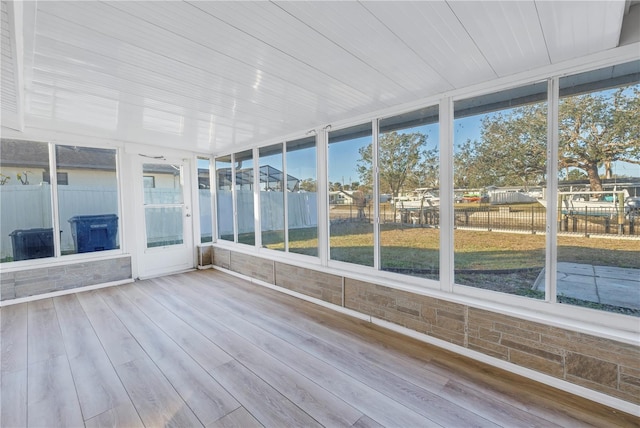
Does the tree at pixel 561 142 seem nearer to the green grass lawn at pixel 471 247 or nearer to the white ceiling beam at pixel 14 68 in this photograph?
the green grass lawn at pixel 471 247

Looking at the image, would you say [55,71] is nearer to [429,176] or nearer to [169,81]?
[169,81]

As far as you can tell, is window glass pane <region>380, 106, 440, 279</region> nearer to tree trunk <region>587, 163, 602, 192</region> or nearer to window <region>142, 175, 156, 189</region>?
tree trunk <region>587, 163, 602, 192</region>

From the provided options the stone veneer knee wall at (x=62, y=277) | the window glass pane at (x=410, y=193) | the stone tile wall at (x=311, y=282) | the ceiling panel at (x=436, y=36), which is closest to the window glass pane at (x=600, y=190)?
the ceiling panel at (x=436, y=36)

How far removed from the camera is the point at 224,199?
5.36 m

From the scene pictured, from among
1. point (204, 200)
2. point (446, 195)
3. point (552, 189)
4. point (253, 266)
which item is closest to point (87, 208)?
point (204, 200)

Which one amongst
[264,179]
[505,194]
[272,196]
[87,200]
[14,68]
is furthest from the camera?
[264,179]

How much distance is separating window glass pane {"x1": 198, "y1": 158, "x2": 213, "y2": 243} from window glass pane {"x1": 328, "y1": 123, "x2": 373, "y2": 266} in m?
2.94

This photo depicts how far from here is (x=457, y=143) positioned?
2559 millimetres

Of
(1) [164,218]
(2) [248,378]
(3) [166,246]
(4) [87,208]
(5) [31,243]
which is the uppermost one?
(4) [87,208]

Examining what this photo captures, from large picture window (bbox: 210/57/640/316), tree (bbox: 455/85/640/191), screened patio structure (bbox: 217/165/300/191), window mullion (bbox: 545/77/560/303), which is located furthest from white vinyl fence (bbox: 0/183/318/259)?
window mullion (bbox: 545/77/560/303)

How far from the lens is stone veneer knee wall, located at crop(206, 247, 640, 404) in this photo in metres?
1.77

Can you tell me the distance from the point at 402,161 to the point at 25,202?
15.8 feet

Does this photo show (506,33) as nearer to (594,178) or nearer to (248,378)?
(594,178)

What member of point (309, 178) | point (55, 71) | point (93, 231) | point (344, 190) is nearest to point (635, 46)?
point (344, 190)
